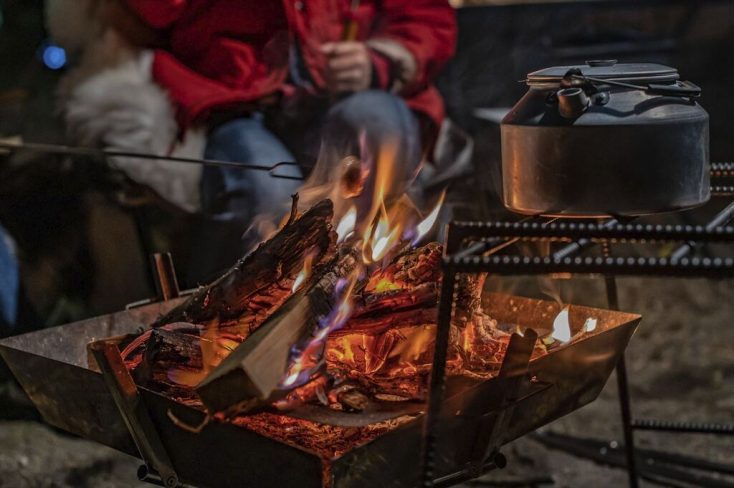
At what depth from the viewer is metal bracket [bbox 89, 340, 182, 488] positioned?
196cm

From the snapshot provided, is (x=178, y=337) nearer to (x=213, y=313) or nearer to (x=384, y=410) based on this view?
(x=213, y=313)

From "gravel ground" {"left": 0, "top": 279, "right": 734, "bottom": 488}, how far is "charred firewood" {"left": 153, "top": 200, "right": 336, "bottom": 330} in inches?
61.3

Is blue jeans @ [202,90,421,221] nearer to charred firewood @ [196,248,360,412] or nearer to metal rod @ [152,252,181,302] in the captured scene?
metal rod @ [152,252,181,302]

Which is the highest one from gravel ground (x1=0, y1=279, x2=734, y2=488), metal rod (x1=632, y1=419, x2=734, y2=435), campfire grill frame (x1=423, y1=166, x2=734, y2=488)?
campfire grill frame (x1=423, y1=166, x2=734, y2=488)

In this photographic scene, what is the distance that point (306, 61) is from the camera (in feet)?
14.1

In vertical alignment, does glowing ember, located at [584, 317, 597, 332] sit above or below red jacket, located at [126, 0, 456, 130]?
below

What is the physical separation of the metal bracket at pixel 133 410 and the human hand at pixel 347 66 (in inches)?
103

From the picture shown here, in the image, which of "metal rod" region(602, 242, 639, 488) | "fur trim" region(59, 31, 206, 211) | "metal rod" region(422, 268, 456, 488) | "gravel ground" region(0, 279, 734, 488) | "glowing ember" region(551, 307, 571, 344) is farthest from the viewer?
"fur trim" region(59, 31, 206, 211)

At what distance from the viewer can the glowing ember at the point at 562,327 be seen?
95.1 inches

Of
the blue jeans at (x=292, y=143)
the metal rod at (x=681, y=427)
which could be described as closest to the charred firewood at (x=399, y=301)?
the metal rod at (x=681, y=427)

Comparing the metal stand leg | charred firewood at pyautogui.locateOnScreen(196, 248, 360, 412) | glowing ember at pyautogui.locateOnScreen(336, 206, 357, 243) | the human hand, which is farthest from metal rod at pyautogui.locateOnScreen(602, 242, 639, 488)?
the human hand

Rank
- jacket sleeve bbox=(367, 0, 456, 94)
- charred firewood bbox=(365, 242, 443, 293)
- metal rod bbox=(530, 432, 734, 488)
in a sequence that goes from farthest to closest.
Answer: jacket sleeve bbox=(367, 0, 456, 94) < metal rod bbox=(530, 432, 734, 488) < charred firewood bbox=(365, 242, 443, 293)

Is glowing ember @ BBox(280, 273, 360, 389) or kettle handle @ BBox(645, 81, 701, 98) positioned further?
kettle handle @ BBox(645, 81, 701, 98)

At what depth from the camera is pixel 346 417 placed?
6.35ft
